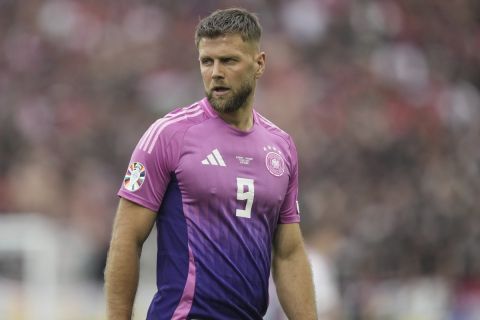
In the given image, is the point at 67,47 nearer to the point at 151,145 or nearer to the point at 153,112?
the point at 153,112

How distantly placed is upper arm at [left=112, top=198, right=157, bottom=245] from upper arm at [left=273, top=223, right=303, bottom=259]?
71 centimetres

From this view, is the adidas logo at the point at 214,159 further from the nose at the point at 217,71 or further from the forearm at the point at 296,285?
the forearm at the point at 296,285

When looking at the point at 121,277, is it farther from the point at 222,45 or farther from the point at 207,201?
the point at 222,45

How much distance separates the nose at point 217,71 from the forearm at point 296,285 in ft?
3.02

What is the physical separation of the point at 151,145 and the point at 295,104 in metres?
10.1

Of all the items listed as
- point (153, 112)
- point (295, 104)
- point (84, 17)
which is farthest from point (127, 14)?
point (295, 104)

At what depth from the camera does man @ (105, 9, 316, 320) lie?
4504mm

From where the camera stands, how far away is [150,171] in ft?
14.8

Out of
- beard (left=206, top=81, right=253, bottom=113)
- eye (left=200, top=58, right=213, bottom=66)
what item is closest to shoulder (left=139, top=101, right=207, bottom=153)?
beard (left=206, top=81, right=253, bottom=113)

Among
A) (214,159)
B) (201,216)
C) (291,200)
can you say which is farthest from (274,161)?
(201,216)

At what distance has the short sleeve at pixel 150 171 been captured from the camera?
14.8ft

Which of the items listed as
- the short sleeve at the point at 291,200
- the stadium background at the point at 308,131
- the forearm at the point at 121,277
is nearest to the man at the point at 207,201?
the forearm at the point at 121,277

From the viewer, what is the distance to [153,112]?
14922mm

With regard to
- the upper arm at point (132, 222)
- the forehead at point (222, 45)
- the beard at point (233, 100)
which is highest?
the forehead at point (222, 45)
